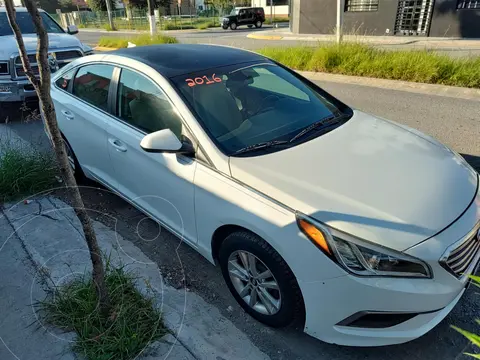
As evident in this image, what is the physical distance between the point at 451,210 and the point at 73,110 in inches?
140

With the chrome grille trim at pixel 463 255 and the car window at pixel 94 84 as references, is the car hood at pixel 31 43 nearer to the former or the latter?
the car window at pixel 94 84

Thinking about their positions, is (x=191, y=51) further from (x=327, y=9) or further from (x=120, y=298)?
(x=327, y=9)

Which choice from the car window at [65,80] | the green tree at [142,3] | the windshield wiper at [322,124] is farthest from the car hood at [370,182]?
the green tree at [142,3]

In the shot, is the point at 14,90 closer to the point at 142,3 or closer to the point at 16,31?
the point at 16,31

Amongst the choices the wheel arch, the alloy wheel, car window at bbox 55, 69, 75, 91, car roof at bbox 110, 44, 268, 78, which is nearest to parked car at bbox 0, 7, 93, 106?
car window at bbox 55, 69, 75, 91

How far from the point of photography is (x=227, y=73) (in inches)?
122

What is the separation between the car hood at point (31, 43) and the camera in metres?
6.74

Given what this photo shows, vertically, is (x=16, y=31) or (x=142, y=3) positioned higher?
(x=142, y=3)

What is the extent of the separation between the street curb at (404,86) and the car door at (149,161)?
6.59 metres

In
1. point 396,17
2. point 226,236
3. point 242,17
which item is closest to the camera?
point 226,236

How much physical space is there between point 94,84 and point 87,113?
0.32 metres

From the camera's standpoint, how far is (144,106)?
3121mm

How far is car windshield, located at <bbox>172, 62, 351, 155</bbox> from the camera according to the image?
2719 mm

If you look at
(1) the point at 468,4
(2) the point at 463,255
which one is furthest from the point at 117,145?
(1) the point at 468,4
